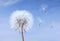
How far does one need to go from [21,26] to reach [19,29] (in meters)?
0.62

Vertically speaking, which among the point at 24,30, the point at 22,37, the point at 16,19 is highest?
the point at 16,19

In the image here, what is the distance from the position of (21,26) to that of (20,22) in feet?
2.36

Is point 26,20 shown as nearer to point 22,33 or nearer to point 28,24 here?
point 28,24

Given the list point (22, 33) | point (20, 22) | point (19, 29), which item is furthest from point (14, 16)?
point (22, 33)

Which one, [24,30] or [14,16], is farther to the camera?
[14,16]

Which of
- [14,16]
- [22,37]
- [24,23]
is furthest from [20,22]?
[22,37]

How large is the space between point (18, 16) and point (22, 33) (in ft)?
9.51

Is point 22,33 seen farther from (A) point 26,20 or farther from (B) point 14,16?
(B) point 14,16

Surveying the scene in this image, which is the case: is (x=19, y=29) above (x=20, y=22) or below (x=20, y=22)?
below

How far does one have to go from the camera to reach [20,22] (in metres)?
12.1

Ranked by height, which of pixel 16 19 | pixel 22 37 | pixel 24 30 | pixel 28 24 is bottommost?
pixel 22 37

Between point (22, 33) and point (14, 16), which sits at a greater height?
point (14, 16)

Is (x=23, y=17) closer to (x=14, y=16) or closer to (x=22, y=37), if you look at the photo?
(x=14, y=16)

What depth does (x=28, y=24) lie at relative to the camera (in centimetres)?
1234
